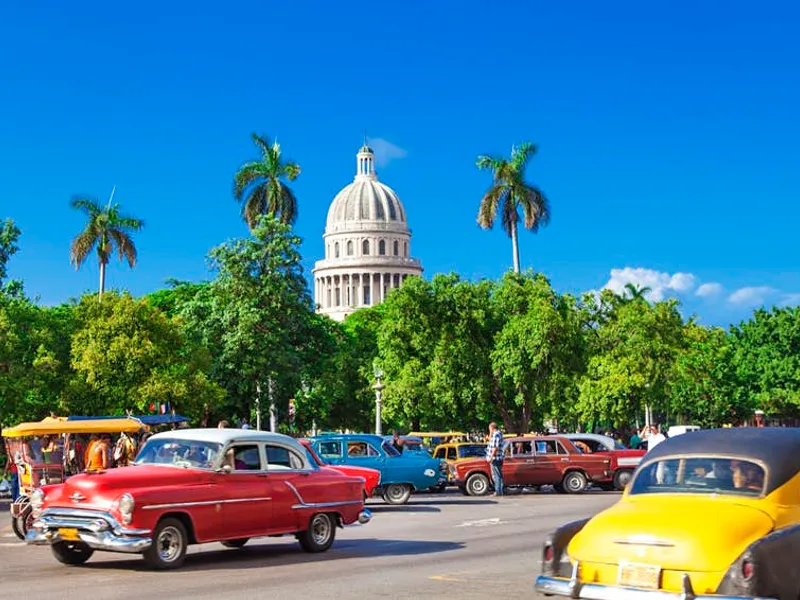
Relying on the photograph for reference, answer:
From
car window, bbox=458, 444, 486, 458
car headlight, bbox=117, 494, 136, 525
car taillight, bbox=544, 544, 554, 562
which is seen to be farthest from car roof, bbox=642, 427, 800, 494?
car window, bbox=458, 444, 486, 458

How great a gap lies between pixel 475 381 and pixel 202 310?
41.6ft

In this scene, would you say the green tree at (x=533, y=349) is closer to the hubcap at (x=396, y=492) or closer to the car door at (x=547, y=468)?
the car door at (x=547, y=468)

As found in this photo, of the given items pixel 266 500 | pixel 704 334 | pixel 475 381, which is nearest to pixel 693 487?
pixel 266 500

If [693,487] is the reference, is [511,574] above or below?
below

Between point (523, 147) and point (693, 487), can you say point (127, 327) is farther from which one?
point (693, 487)

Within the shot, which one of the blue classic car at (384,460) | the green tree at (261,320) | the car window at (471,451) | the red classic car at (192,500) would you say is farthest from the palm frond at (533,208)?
the red classic car at (192,500)

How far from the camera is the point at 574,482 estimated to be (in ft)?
106

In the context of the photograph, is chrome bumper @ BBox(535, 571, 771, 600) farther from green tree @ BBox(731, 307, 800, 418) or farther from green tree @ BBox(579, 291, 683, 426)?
green tree @ BBox(731, 307, 800, 418)

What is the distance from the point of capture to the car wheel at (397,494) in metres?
27.9

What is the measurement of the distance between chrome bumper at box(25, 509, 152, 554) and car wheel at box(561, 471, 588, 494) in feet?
64.3

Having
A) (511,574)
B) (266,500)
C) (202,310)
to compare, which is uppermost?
(202,310)

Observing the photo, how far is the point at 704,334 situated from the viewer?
82.2m

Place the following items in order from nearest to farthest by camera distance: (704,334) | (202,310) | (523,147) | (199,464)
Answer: (199,464)
(202,310)
(523,147)
(704,334)

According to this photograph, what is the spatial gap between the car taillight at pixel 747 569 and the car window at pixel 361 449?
733 inches
